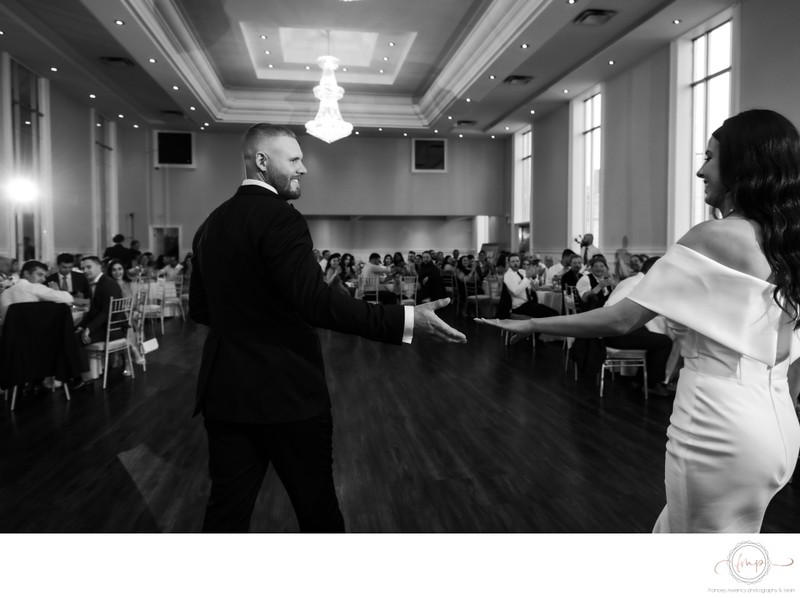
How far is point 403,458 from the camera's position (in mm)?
3697

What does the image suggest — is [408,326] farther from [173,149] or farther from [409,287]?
[173,149]

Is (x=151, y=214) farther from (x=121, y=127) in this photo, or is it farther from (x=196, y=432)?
(x=196, y=432)

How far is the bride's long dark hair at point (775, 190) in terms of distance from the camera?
1175 mm

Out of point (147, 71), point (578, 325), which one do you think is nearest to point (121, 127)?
point (147, 71)

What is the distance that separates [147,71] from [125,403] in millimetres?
7705

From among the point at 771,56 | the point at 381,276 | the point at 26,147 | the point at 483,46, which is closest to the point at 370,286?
the point at 381,276

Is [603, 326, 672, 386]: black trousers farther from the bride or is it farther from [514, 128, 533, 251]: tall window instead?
[514, 128, 533, 251]: tall window

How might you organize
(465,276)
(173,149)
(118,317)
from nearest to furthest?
(118,317) < (465,276) < (173,149)

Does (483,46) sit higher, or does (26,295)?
(483,46)

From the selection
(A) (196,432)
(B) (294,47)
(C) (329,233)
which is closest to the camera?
(A) (196,432)

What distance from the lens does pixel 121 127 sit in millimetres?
15836

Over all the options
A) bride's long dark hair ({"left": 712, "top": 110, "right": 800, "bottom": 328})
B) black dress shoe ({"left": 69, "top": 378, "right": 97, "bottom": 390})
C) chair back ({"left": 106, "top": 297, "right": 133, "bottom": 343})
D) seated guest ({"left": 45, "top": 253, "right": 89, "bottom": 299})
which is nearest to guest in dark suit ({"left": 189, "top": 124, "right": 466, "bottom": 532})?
bride's long dark hair ({"left": 712, "top": 110, "right": 800, "bottom": 328})

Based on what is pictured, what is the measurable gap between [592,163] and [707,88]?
3757 mm

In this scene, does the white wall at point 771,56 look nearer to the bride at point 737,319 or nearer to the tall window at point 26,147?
the bride at point 737,319
